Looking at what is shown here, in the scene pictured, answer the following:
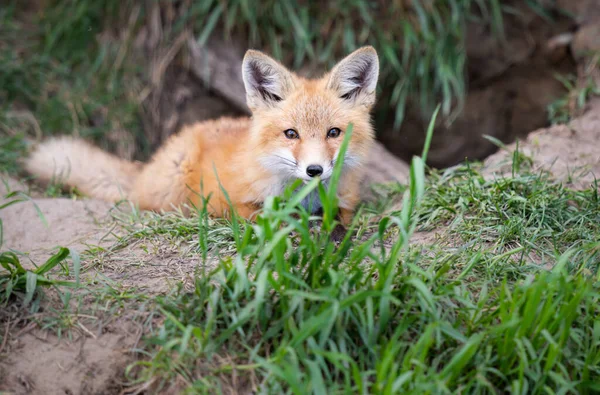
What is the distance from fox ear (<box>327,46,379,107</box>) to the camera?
11.1ft

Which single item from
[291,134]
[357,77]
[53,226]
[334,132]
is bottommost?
[53,226]

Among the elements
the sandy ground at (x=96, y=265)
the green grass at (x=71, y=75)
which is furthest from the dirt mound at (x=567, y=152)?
the green grass at (x=71, y=75)

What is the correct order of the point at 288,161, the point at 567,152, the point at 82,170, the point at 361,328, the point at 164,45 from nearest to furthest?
the point at 361,328 → the point at 288,161 → the point at 567,152 → the point at 82,170 → the point at 164,45

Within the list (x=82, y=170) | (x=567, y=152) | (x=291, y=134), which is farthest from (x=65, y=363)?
(x=567, y=152)

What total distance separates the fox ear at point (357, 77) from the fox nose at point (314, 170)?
0.72 metres

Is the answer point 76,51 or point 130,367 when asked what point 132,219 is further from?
point 76,51

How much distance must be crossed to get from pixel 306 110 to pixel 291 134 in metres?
0.17

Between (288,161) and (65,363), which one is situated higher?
(288,161)

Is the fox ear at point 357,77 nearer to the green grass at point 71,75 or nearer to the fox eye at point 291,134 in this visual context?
the fox eye at point 291,134

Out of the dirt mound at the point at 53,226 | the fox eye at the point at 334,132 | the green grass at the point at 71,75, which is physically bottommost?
the dirt mound at the point at 53,226

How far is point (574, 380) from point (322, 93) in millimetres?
2039

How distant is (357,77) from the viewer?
3488mm

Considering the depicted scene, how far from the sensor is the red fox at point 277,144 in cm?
322

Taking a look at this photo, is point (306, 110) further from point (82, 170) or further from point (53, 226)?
point (82, 170)
